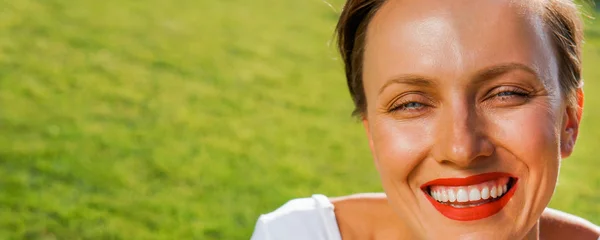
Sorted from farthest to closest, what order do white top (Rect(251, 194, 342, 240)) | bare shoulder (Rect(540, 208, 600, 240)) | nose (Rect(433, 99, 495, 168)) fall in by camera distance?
1. bare shoulder (Rect(540, 208, 600, 240))
2. white top (Rect(251, 194, 342, 240))
3. nose (Rect(433, 99, 495, 168))

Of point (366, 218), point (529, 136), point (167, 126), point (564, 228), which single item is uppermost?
point (529, 136)

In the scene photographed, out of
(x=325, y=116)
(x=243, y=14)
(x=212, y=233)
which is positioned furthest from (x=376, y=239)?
(x=243, y=14)

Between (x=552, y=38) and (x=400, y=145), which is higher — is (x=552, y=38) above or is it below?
above

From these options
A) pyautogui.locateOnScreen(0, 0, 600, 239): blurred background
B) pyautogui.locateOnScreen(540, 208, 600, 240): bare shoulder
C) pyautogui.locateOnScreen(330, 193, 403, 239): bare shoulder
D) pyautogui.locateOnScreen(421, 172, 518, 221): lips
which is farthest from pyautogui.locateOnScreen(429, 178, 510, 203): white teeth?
pyautogui.locateOnScreen(0, 0, 600, 239): blurred background

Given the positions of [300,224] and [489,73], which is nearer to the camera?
[489,73]

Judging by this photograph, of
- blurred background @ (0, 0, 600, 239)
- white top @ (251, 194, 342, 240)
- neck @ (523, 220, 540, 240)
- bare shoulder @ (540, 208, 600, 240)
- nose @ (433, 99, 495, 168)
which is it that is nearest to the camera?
nose @ (433, 99, 495, 168)

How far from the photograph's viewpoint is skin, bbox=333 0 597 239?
1979 mm

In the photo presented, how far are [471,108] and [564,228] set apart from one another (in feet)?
3.40

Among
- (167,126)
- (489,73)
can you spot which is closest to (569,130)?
(489,73)

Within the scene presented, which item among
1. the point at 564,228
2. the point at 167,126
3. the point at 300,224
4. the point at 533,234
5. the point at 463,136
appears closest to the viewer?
the point at 463,136

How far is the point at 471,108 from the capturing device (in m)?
1.99

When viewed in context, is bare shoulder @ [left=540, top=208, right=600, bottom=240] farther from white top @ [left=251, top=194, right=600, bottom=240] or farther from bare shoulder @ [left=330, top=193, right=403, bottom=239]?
white top @ [left=251, top=194, right=600, bottom=240]

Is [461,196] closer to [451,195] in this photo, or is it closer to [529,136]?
[451,195]

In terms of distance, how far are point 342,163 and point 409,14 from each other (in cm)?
401
